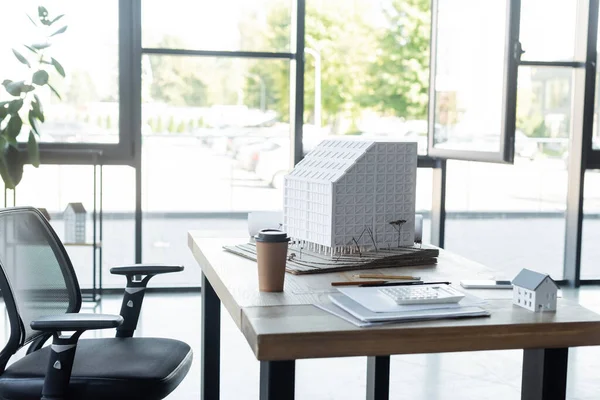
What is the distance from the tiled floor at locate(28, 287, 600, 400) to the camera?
333 centimetres

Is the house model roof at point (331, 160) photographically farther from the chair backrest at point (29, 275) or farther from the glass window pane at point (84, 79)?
the glass window pane at point (84, 79)

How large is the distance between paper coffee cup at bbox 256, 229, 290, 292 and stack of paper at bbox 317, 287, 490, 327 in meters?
0.14

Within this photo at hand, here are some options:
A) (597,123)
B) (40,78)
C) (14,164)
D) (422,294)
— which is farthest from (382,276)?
(597,123)

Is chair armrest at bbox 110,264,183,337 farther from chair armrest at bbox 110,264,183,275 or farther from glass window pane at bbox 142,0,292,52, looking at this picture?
glass window pane at bbox 142,0,292,52

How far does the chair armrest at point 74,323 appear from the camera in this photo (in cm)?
187

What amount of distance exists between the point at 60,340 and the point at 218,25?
3.44 meters

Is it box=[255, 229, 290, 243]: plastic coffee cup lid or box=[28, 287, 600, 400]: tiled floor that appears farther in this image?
box=[28, 287, 600, 400]: tiled floor

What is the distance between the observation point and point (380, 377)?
103 inches

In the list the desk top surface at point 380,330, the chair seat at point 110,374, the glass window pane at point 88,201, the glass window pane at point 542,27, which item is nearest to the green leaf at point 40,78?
the glass window pane at point 88,201

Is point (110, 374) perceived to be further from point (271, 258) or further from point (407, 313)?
point (407, 313)

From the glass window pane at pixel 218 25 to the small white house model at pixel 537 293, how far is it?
11.8 ft

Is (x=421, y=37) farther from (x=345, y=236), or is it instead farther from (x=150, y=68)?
(x=345, y=236)

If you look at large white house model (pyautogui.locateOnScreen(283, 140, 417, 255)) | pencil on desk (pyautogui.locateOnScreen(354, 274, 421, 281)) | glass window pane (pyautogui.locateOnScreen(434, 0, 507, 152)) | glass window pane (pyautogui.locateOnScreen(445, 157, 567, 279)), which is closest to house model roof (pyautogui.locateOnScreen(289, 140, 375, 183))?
large white house model (pyautogui.locateOnScreen(283, 140, 417, 255))

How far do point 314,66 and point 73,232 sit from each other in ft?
6.27
